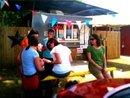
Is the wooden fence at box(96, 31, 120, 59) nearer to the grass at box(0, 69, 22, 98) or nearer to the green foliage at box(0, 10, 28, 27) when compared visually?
the green foliage at box(0, 10, 28, 27)

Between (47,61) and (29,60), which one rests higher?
(29,60)

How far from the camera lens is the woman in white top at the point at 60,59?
945cm

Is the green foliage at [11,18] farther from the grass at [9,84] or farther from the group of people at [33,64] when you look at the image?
the group of people at [33,64]

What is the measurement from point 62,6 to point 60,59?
9.58 meters

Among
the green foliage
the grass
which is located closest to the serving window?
the green foliage

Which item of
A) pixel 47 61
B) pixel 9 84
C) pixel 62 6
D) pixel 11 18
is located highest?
pixel 62 6

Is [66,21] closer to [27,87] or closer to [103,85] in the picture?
[27,87]

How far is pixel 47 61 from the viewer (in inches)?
389

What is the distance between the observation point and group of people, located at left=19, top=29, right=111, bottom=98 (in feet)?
27.8

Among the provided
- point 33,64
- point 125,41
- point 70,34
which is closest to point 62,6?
point 70,34

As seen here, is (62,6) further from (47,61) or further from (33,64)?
(33,64)

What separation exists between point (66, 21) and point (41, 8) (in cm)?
193

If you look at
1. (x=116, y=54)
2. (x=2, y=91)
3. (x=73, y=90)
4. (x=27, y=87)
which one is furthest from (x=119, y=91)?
(x=116, y=54)

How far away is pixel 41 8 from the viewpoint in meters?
19.0
